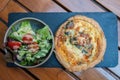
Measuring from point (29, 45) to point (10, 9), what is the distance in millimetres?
172

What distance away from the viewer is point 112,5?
0.88m

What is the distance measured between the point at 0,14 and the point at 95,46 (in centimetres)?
37

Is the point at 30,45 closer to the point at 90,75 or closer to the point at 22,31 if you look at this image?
the point at 22,31

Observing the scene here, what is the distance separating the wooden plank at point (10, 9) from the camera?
2.93ft

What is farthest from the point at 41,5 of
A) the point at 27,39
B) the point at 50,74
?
the point at 50,74

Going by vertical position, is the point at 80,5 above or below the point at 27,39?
above

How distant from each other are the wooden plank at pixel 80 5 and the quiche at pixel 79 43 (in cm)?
4

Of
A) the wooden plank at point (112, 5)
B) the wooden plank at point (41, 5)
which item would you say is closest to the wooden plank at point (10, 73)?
the wooden plank at point (41, 5)

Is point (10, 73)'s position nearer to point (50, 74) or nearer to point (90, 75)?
point (50, 74)

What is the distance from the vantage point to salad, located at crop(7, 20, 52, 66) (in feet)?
2.67

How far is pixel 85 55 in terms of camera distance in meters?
0.84

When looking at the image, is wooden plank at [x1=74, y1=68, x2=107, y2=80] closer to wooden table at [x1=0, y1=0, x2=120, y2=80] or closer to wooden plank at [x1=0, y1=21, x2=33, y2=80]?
wooden table at [x1=0, y1=0, x2=120, y2=80]

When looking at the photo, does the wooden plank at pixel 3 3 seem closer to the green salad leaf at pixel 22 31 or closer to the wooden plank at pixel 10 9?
the wooden plank at pixel 10 9

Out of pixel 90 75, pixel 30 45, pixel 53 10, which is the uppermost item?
pixel 53 10
